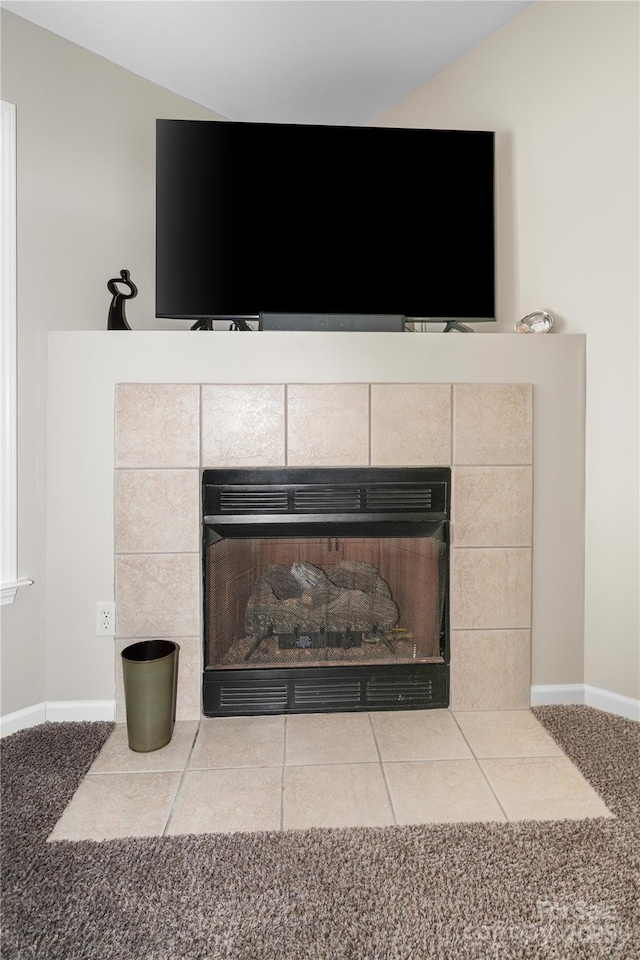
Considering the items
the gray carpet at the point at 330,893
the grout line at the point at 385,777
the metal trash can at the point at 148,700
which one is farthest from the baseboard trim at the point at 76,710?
the grout line at the point at 385,777

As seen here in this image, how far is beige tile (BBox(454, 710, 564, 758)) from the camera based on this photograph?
1948 millimetres

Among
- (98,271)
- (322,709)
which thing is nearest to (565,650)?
(322,709)

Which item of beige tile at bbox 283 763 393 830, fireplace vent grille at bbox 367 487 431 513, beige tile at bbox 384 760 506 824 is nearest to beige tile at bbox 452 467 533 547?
fireplace vent grille at bbox 367 487 431 513

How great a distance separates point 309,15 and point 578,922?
2951 millimetres

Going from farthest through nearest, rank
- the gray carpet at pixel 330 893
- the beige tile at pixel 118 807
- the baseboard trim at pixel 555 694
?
the baseboard trim at pixel 555 694
the beige tile at pixel 118 807
the gray carpet at pixel 330 893

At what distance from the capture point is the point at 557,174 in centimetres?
229

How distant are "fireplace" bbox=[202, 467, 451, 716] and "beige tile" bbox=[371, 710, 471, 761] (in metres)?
0.05

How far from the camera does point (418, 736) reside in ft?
6.71

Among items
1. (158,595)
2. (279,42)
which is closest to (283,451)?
(158,595)

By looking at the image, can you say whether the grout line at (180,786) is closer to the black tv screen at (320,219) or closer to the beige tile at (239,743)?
the beige tile at (239,743)

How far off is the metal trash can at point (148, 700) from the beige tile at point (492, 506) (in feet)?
3.73

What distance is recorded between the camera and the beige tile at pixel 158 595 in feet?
7.00

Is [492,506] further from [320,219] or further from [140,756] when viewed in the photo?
[140,756]

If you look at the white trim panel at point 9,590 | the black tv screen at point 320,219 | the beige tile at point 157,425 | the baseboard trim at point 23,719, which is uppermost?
the black tv screen at point 320,219
